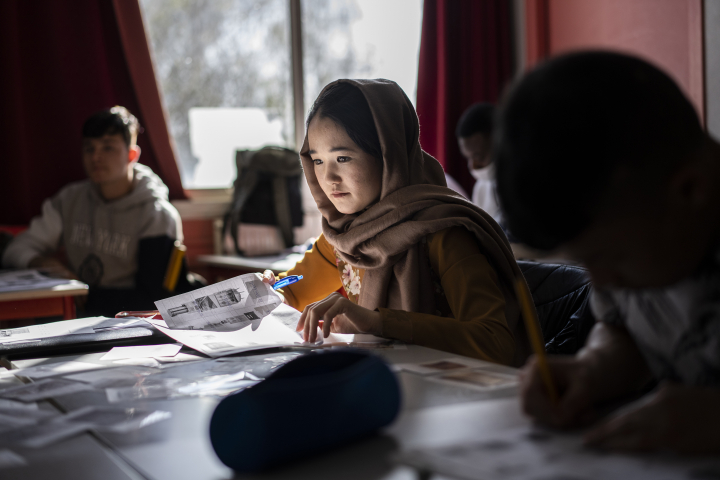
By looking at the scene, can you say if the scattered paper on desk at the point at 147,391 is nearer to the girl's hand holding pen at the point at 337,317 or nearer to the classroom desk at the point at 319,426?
the classroom desk at the point at 319,426

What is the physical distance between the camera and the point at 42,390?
81cm

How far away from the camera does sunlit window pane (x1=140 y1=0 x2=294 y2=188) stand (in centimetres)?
380

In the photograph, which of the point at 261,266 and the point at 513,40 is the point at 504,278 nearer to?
the point at 261,266

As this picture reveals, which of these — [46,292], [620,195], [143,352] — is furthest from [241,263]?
[620,195]

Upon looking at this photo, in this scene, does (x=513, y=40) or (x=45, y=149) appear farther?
(x=513, y=40)

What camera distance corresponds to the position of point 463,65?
13.8ft

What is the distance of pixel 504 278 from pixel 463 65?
3159 mm

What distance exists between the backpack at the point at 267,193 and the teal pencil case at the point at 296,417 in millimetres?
3012

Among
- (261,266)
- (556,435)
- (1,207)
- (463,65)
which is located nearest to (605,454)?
(556,435)

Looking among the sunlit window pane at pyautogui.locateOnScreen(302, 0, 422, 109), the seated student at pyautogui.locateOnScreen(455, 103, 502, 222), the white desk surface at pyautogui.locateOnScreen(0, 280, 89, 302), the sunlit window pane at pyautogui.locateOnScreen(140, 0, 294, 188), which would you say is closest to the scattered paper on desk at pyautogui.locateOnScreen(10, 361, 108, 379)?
the white desk surface at pyautogui.locateOnScreen(0, 280, 89, 302)

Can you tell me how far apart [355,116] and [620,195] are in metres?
0.92

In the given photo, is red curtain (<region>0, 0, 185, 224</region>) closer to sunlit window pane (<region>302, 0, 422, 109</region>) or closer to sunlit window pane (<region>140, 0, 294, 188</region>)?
sunlit window pane (<region>140, 0, 294, 188</region>)

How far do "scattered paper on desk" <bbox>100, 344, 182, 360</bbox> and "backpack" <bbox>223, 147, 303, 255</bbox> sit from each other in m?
2.47

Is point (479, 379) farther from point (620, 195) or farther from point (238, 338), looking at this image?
point (238, 338)
